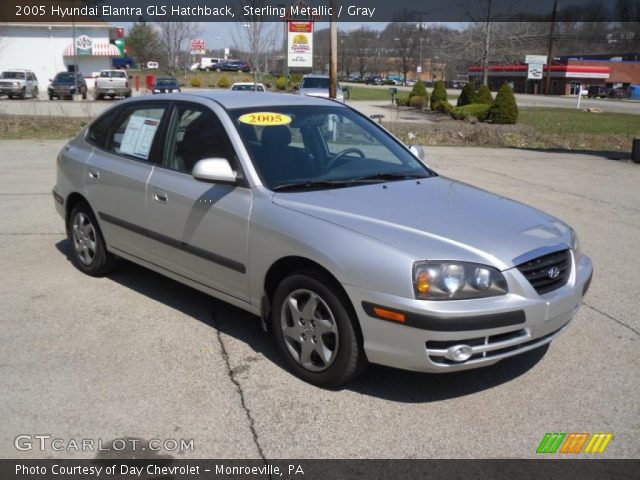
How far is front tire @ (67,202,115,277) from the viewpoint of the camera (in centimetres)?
553

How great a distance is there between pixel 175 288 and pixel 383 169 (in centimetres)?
218

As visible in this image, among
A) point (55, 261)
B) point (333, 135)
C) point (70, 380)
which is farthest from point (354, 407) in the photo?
point (55, 261)

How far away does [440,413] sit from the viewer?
11.5 ft

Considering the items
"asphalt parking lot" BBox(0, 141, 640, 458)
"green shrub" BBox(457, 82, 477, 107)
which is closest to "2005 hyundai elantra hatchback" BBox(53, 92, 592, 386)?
"asphalt parking lot" BBox(0, 141, 640, 458)

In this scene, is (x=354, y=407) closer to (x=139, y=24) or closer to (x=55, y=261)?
(x=55, y=261)

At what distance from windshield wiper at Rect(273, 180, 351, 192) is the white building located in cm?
4852

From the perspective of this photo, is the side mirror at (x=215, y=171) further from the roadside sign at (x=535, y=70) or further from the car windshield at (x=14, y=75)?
the roadside sign at (x=535, y=70)

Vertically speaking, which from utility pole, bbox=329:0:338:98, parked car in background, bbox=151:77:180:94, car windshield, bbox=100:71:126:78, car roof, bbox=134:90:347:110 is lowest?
parked car in background, bbox=151:77:180:94

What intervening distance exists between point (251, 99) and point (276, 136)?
1.87ft

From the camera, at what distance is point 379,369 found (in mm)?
4039

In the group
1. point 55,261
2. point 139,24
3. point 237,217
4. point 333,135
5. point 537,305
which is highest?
point 139,24

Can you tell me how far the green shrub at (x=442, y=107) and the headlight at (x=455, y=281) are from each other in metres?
29.2

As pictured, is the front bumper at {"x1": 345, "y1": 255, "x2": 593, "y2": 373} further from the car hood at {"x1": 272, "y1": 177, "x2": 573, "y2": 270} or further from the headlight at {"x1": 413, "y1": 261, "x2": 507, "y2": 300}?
the car hood at {"x1": 272, "y1": 177, "x2": 573, "y2": 270}

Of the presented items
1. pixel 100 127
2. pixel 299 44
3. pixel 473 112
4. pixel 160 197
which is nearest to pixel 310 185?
pixel 160 197
